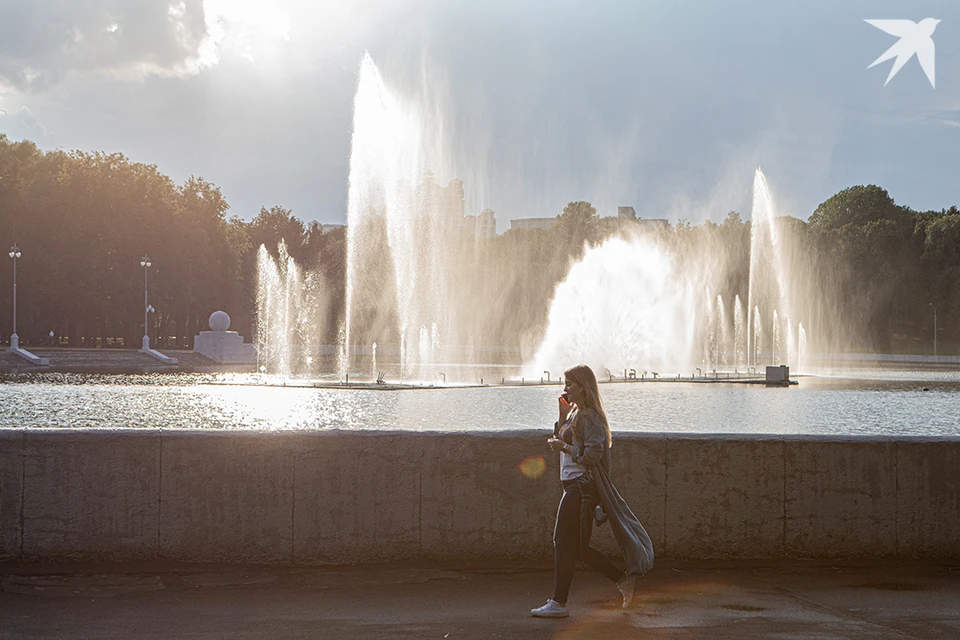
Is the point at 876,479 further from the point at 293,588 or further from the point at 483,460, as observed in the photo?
the point at 293,588

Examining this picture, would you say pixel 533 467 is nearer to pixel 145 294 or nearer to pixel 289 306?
pixel 145 294

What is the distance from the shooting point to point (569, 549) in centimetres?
724

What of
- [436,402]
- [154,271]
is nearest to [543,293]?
[154,271]

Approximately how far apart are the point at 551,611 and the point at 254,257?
96.0 m

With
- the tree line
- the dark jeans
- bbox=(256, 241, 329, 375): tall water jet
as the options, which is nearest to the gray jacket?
the dark jeans

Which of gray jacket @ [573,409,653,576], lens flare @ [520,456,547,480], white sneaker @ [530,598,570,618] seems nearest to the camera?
white sneaker @ [530,598,570,618]

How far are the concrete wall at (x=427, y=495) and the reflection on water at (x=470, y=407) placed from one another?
11378 mm

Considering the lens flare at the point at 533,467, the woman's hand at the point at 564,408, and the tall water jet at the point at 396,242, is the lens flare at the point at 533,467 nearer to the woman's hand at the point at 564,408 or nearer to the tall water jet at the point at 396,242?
the woman's hand at the point at 564,408

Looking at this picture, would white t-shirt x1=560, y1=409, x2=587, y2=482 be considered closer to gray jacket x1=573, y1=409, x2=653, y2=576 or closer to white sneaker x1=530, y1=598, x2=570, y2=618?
gray jacket x1=573, y1=409, x2=653, y2=576

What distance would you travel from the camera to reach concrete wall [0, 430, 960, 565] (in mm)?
8258

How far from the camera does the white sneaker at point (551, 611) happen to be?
698 cm

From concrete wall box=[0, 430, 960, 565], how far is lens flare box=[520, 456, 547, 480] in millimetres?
15

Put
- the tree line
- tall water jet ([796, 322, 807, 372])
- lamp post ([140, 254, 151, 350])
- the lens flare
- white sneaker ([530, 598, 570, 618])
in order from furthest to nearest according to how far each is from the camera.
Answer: the tree line
lamp post ([140, 254, 151, 350])
tall water jet ([796, 322, 807, 372])
the lens flare
white sneaker ([530, 598, 570, 618])

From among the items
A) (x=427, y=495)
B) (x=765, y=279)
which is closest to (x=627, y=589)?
(x=427, y=495)
